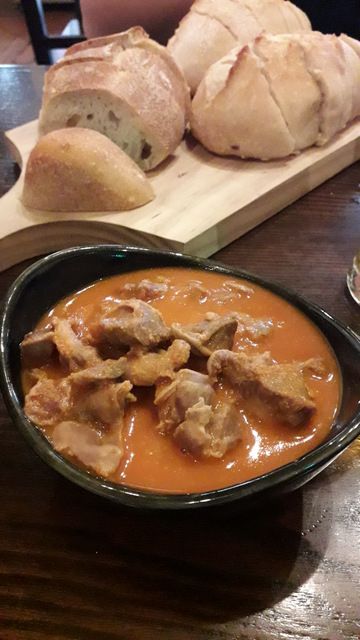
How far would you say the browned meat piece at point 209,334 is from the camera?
3.46 feet

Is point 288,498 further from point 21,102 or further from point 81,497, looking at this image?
point 21,102

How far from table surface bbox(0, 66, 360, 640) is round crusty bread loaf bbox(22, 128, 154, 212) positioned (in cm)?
77

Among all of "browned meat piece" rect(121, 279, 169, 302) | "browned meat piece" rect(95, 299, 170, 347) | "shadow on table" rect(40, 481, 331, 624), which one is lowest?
"shadow on table" rect(40, 481, 331, 624)

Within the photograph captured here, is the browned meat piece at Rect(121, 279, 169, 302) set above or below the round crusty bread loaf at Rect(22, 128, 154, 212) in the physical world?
below

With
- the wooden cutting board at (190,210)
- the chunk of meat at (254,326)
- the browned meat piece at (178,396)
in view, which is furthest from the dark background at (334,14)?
the browned meat piece at (178,396)

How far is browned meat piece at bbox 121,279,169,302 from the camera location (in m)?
1.22

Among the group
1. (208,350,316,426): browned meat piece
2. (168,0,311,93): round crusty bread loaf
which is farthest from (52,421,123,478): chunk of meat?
(168,0,311,93): round crusty bread loaf

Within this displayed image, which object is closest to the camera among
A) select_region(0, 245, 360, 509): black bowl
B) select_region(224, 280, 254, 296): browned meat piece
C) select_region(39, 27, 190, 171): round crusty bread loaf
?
select_region(0, 245, 360, 509): black bowl

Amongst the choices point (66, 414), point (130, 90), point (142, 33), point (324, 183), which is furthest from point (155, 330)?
point (142, 33)

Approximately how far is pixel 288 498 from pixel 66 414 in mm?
421

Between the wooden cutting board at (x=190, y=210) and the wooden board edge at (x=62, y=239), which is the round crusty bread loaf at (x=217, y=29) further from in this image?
the wooden board edge at (x=62, y=239)

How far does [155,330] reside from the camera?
3.51ft

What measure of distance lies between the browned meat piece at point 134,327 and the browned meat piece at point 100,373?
0.05m

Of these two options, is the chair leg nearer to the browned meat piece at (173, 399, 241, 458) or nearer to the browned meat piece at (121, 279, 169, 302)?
the browned meat piece at (121, 279, 169, 302)
